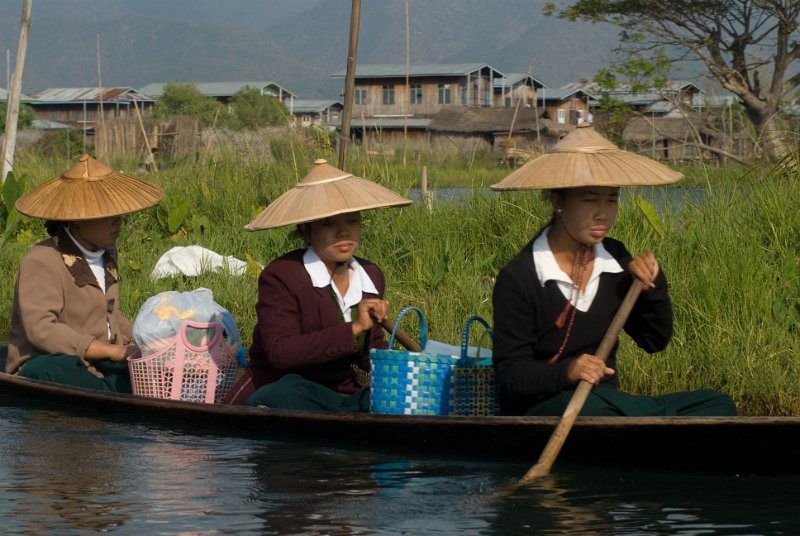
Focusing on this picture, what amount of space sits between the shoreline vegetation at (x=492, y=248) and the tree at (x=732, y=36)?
17.8 meters

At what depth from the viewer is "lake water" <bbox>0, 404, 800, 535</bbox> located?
4.06m

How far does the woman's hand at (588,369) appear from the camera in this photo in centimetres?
407

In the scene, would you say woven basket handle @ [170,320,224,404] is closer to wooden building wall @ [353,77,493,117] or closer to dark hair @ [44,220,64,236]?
dark hair @ [44,220,64,236]

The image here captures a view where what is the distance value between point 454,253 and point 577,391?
3.67 metres

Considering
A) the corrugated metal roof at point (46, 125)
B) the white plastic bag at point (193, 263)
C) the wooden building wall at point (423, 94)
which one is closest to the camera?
the white plastic bag at point (193, 263)

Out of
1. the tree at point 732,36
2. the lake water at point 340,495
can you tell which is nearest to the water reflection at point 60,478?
A: the lake water at point 340,495

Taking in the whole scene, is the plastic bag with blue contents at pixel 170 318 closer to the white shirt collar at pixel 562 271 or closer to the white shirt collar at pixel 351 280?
the white shirt collar at pixel 351 280

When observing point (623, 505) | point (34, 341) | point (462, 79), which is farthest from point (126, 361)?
point (462, 79)

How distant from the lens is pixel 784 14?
1098 inches

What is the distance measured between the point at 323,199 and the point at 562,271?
1.04 meters

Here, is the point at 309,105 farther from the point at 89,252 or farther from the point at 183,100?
the point at 89,252

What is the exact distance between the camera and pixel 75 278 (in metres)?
5.69

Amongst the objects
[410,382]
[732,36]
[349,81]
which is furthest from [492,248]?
[732,36]

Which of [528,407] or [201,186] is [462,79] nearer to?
[201,186]
